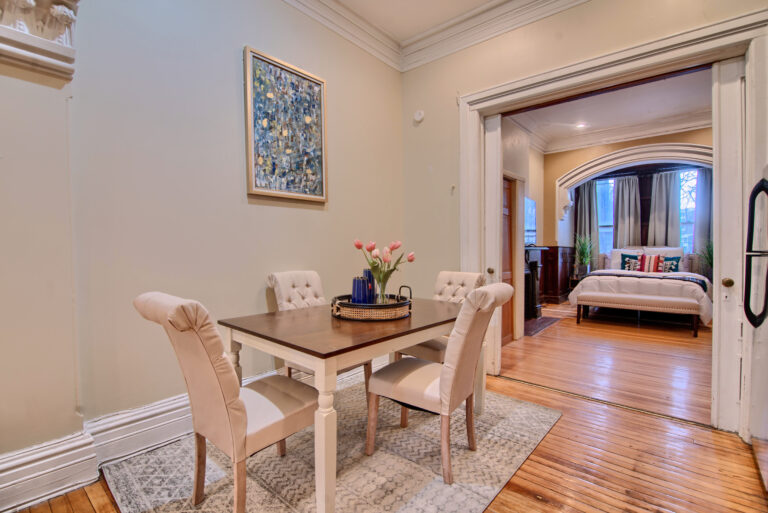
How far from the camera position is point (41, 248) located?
1691 mm

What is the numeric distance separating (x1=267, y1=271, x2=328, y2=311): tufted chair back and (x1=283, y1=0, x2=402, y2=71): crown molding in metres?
2.08

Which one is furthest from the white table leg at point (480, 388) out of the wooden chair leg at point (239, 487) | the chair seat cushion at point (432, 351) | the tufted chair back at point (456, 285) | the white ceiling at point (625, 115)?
the white ceiling at point (625, 115)

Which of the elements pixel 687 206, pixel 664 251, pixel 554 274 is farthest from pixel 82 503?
pixel 687 206

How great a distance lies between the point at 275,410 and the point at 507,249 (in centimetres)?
350

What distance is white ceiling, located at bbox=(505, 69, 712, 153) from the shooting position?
4660 millimetres

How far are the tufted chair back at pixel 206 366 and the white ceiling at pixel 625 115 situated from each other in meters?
4.92

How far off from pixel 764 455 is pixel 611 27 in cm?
269

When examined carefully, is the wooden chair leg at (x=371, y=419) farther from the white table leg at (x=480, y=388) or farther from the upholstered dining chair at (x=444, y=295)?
the white table leg at (x=480, y=388)

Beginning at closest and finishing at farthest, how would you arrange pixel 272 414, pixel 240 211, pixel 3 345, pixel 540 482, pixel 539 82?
1. pixel 272 414
2. pixel 3 345
3. pixel 540 482
4. pixel 240 211
5. pixel 539 82

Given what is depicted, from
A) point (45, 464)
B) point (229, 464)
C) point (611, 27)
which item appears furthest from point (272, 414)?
point (611, 27)

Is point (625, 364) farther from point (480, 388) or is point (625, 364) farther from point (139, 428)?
point (139, 428)

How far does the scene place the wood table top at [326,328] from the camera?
1491 millimetres

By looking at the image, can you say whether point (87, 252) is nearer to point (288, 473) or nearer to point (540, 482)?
point (288, 473)

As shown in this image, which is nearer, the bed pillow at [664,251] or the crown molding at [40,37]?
the crown molding at [40,37]
